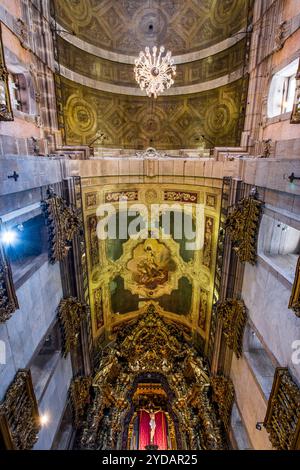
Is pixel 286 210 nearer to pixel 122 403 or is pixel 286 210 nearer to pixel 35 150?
pixel 35 150

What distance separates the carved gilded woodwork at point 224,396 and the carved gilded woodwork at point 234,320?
1487 millimetres

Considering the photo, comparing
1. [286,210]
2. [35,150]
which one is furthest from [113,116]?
[286,210]

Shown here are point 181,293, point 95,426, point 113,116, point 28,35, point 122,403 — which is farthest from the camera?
point 113,116

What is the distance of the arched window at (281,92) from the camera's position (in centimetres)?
679

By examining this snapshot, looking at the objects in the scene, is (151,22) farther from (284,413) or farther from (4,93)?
(284,413)

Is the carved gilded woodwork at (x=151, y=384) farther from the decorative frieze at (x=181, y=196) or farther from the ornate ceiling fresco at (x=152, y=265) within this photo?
the decorative frieze at (x=181, y=196)

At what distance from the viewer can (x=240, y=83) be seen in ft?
30.2

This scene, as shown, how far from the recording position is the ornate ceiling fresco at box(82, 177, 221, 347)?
8422 millimetres

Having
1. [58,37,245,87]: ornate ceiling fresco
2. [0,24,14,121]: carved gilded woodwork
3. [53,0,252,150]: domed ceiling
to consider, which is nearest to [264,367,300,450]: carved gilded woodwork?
[0,24,14,121]: carved gilded woodwork

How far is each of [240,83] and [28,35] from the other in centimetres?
772

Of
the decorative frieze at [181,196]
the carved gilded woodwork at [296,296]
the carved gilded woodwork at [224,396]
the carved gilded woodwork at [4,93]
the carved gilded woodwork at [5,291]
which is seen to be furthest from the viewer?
the decorative frieze at [181,196]

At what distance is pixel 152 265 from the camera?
10.4 meters

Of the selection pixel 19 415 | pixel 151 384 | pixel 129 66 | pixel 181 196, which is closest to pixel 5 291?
pixel 19 415

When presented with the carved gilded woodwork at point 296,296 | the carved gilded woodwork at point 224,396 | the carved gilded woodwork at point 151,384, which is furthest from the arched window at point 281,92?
the carved gilded woodwork at point 151,384
